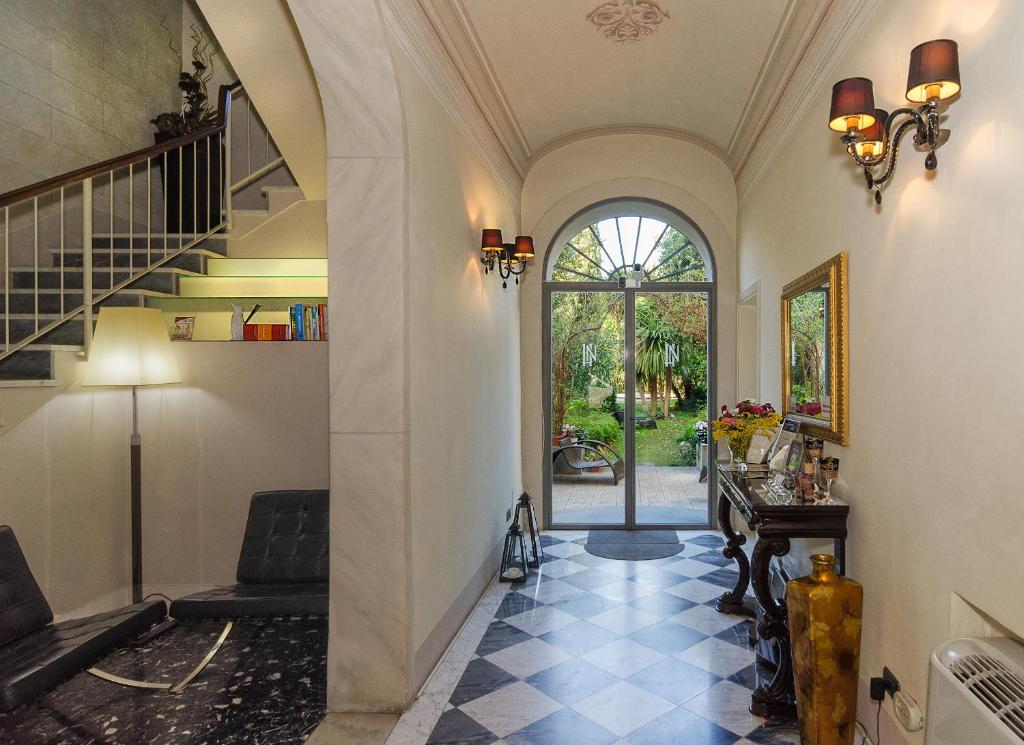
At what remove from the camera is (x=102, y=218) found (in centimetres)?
587

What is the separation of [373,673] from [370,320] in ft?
5.04

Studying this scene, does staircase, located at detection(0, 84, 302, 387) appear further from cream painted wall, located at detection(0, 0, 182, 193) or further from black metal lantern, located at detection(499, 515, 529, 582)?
black metal lantern, located at detection(499, 515, 529, 582)

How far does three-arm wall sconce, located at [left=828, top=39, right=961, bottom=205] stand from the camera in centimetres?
190

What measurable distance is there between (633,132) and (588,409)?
2.57 m

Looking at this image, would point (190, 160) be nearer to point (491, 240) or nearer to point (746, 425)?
point (491, 240)

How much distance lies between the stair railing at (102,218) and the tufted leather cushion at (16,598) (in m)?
1.17

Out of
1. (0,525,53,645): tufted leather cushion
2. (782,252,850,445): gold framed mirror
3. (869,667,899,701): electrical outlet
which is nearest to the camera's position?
(869,667,899,701): electrical outlet

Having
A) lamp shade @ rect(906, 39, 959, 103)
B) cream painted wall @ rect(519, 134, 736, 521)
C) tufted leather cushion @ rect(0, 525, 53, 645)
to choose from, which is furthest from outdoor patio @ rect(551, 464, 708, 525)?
lamp shade @ rect(906, 39, 959, 103)

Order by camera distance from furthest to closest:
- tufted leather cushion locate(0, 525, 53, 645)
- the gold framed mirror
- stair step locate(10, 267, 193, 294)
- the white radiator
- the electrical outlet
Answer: stair step locate(10, 267, 193, 294)
tufted leather cushion locate(0, 525, 53, 645)
the gold framed mirror
the electrical outlet
the white radiator

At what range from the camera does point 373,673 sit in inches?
120

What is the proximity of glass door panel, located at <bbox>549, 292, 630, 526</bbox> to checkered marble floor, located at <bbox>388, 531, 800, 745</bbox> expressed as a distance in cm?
152

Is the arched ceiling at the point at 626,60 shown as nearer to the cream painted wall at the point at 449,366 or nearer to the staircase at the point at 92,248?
the cream painted wall at the point at 449,366

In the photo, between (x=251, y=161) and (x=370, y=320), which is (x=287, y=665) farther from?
(x=251, y=161)

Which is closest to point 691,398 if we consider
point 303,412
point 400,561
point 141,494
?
point 303,412
